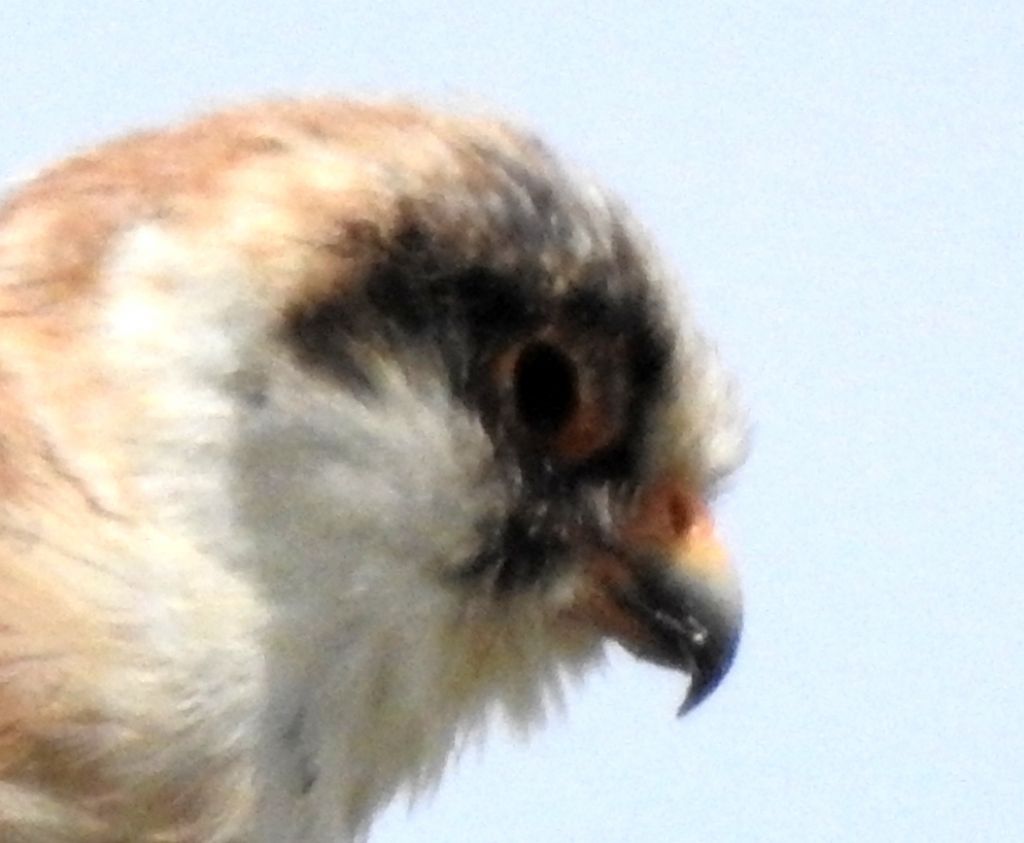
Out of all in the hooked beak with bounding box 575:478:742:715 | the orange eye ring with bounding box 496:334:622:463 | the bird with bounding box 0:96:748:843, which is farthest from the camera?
the hooked beak with bounding box 575:478:742:715

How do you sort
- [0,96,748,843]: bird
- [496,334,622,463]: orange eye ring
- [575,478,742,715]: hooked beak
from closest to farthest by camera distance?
[0,96,748,843]: bird < [496,334,622,463]: orange eye ring < [575,478,742,715]: hooked beak

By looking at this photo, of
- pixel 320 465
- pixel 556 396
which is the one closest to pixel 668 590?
pixel 556 396

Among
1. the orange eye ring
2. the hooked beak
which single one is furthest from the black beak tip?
the orange eye ring

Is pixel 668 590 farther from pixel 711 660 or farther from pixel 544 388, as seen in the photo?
pixel 544 388

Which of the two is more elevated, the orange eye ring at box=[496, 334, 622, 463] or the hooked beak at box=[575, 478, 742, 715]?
the orange eye ring at box=[496, 334, 622, 463]

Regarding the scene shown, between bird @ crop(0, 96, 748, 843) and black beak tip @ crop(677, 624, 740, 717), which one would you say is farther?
black beak tip @ crop(677, 624, 740, 717)

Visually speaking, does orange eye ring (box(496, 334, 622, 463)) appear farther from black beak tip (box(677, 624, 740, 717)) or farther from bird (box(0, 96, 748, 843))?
black beak tip (box(677, 624, 740, 717))

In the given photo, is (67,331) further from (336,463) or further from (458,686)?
(458,686)
